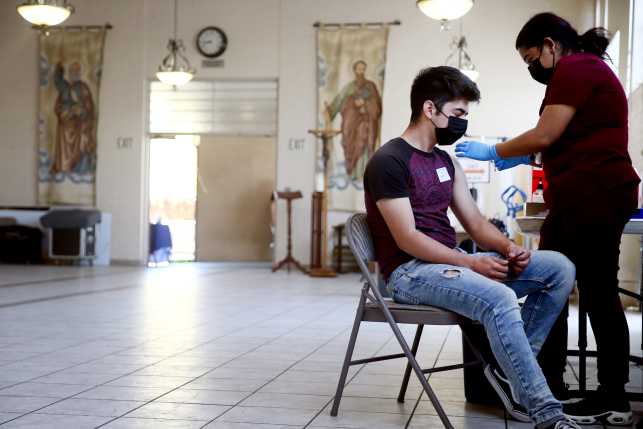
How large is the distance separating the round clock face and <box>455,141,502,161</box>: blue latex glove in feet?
26.0

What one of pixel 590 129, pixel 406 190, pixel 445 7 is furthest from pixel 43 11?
pixel 590 129

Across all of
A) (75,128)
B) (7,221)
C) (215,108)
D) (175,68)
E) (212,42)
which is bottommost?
(7,221)

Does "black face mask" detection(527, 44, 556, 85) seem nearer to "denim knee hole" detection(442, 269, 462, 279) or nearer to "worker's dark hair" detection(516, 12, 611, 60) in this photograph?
"worker's dark hair" detection(516, 12, 611, 60)

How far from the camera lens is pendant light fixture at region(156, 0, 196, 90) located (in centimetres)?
874

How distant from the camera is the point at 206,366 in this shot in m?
2.95

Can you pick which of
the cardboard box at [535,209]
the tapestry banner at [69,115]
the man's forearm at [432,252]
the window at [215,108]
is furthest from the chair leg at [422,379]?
the tapestry banner at [69,115]

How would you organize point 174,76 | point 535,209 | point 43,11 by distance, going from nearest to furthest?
point 535,209, point 43,11, point 174,76

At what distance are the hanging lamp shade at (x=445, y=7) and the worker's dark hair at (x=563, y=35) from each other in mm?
4530

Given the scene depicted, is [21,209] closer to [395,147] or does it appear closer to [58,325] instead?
[58,325]

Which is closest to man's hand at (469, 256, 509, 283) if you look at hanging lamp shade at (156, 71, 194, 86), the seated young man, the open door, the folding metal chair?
the seated young man

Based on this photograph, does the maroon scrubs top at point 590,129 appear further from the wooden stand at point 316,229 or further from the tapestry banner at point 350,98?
the tapestry banner at point 350,98

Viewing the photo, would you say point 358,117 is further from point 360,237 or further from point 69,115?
point 360,237

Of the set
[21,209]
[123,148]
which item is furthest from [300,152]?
[21,209]

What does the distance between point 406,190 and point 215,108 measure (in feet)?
26.8
